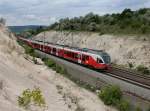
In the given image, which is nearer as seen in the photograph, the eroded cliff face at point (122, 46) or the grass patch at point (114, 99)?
the grass patch at point (114, 99)

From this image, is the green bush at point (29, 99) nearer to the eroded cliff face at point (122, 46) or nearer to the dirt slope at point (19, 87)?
the dirt slope at point (19, 87)

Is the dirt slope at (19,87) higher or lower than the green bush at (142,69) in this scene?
higher

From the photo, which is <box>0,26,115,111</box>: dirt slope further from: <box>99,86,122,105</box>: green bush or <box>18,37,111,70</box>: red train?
<box>18,37,111,70</box>: red train

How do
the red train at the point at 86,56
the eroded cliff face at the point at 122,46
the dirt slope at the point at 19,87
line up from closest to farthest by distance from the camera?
the dirt slope at the point at 19,87
the red train at the point at 86,56
the eroded cliff face at the point at 122,46

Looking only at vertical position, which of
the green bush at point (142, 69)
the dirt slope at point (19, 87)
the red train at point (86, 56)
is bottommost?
the green bush at point (142, 69)

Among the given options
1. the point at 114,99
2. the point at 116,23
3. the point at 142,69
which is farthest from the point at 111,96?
the point at 116,23

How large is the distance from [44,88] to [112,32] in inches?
2492

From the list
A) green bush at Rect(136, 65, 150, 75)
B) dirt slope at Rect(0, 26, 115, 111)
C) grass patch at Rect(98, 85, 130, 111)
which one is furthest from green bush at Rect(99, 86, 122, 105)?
green bush at Rect(136, 65, 150, 75)

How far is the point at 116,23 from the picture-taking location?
96.2m

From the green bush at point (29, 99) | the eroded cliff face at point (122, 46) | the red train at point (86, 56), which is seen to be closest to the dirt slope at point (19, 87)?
the green bush at point (29, 99)

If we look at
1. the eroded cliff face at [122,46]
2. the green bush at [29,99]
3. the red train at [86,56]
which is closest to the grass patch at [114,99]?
the green bush at [29,99]

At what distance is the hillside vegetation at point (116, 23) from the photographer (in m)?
77.5

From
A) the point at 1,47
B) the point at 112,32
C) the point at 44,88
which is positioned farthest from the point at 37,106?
the point at 112,32

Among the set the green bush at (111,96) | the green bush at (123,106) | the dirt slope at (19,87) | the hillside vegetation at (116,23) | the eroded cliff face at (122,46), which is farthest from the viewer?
the hillside vegetation at (116,23)
